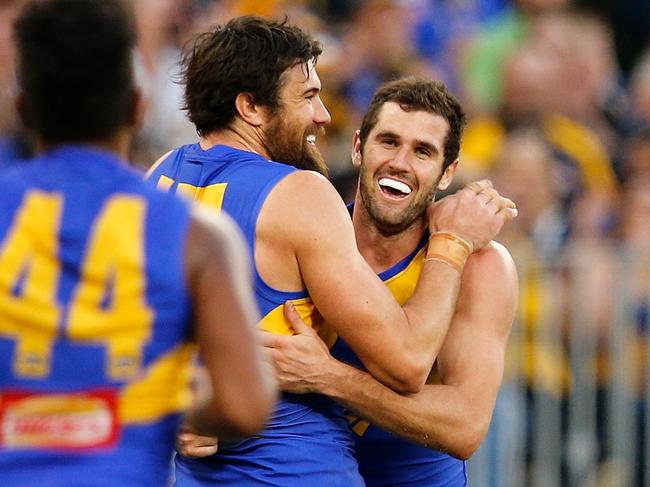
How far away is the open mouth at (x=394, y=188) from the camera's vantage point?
4.76 metres

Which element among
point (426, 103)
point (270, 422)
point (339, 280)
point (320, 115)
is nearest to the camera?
point (339, 280)

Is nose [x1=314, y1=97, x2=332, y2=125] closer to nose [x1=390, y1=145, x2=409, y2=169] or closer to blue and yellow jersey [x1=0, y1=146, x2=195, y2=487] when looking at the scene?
nose [x1=390, y1=145, x2=409, y2=169]

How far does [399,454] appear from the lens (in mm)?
4855

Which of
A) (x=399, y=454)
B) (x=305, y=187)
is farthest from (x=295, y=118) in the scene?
(x=399, y=454)

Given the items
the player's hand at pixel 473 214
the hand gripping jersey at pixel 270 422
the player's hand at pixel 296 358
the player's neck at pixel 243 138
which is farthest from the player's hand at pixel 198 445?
the player's hand at pixel 473 214

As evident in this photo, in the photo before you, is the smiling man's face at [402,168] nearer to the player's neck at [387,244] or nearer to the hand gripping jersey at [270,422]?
the player's neck at [387,244]

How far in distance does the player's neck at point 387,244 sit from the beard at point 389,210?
0.02m

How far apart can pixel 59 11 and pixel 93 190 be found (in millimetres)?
381

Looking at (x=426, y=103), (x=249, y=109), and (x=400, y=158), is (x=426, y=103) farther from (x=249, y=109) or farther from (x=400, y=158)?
(x=249, y=109)

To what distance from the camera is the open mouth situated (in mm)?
4758

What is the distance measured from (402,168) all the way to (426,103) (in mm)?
295

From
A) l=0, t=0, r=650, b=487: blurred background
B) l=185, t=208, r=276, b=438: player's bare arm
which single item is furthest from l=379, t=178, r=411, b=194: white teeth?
l=0, t=0, r=650, b=487: blurred background

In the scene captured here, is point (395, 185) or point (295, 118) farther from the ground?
point (295, 118)

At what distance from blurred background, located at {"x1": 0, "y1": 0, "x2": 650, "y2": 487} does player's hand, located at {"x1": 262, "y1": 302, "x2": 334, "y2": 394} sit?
9.07ft
